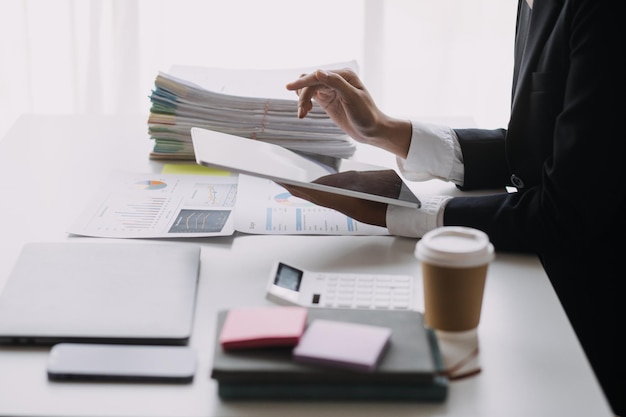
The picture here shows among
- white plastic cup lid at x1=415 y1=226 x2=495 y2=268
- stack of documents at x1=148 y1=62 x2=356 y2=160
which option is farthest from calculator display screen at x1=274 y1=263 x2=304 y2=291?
stack of documents at x1=148 y1=62 x2=356 y2=160

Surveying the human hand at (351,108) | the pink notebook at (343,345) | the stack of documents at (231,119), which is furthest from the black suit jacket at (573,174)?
the pink notebook at (343,345)

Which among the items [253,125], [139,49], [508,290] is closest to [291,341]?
[508,290]

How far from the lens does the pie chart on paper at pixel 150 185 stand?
1409mm

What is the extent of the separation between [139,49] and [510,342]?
2209 mm

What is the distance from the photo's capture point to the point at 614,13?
112 centimetres

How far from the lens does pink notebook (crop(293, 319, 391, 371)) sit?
2.64 ft

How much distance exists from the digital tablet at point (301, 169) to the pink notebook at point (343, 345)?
32 cm

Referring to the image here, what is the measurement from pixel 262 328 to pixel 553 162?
51cm

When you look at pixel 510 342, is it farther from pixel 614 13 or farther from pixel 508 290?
pixel 614 13

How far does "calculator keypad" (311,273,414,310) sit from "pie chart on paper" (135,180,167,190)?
0.43 m

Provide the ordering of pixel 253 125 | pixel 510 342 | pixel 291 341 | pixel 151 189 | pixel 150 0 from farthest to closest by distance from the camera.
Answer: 1. pixel 150 0
2. pixel 253 125
3. pixel 151 189
4. pixel 510 342
5. pixel 291 341

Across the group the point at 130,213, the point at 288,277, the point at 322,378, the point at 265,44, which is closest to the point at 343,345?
the point at 322,378

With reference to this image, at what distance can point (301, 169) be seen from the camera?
125 centimetres

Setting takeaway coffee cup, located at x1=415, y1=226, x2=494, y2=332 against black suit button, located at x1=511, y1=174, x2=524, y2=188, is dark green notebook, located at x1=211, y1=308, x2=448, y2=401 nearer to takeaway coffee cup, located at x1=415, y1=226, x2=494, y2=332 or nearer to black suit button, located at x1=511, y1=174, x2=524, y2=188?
takeaway coffee cup, located at x1=415, y1=226, x2=494, y2=332
